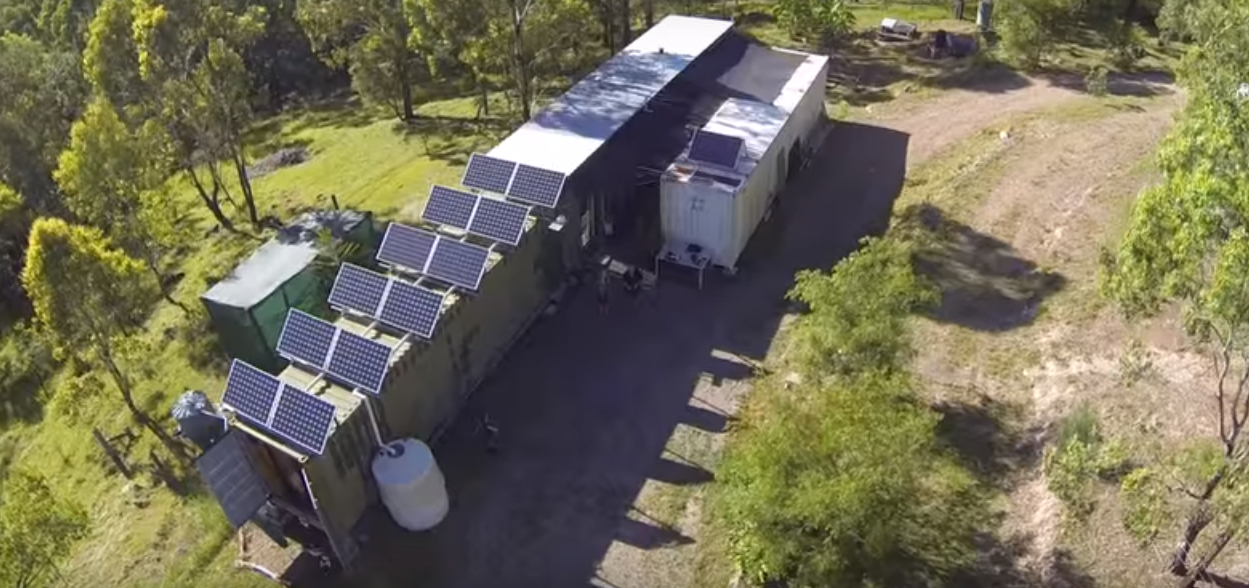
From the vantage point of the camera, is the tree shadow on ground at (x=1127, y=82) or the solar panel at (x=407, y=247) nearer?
the solar panel at (x=407, y=247)

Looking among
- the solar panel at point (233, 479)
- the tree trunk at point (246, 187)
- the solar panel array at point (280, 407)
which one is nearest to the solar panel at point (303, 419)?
the solar panel array at point (280, 407)

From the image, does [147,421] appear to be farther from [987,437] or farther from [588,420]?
[987,437]

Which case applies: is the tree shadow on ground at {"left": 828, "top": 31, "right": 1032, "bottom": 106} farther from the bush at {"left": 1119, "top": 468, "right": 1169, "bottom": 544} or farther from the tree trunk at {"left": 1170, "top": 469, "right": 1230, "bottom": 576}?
the tree trunk at {"left": 1170, "top": 469, "right": 1230, "bottom": 576}

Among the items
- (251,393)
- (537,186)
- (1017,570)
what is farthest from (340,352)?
(1017,570)

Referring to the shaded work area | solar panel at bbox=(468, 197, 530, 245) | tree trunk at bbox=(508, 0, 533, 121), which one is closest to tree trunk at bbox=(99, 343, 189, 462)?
the shaded work area

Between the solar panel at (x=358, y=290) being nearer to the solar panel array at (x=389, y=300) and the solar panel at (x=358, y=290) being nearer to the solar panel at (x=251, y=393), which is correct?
the solar panel array at (x=389, y=300)

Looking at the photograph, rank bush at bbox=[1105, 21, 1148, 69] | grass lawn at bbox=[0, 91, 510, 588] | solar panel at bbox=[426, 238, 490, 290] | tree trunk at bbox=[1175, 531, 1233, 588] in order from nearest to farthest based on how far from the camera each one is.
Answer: tree trunk at bbox=[1175, 531, 1233, 588]
grass lawn at bbox=[0, 91, 510, 588]
solar panel at bbox=[426, 238, 490, 290]
bush at bbox=[1105, 21, 1148, 69]
